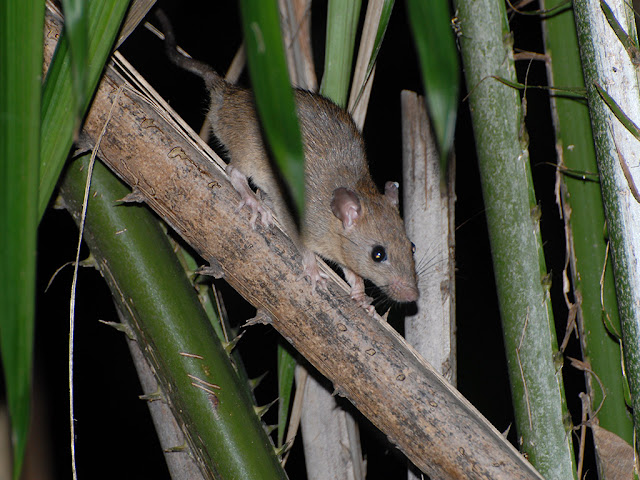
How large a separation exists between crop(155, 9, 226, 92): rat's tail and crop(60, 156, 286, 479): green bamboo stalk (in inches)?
46.0

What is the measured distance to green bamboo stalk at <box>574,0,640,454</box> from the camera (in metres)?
1.35

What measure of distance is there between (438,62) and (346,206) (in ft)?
7.30

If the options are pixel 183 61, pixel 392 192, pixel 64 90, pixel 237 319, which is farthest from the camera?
pixel 237 319

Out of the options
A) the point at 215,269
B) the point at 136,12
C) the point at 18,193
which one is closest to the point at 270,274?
the point at 215,269

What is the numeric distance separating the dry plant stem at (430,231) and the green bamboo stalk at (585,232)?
1.35 ft

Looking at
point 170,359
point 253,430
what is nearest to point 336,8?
point 170,359

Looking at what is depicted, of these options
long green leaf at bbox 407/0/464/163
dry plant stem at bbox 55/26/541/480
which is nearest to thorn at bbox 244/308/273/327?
dry plant stem at bbox 55/26/541/480

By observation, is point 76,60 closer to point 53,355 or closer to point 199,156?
point 199,156

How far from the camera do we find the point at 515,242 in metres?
1.64

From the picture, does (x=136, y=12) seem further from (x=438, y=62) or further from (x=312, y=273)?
(x=438, y=62)

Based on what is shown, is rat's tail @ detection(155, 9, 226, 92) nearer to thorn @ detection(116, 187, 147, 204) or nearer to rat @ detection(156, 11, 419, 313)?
rat @ detection(156, 11, 419, 313)

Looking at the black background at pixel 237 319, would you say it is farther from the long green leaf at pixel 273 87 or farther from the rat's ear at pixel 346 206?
the long green leaf at pixel 273 87

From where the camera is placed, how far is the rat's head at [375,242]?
2.86 m

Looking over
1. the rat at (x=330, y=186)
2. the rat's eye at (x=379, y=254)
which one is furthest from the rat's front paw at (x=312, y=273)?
the rat's eye at (x=379, y=254)
